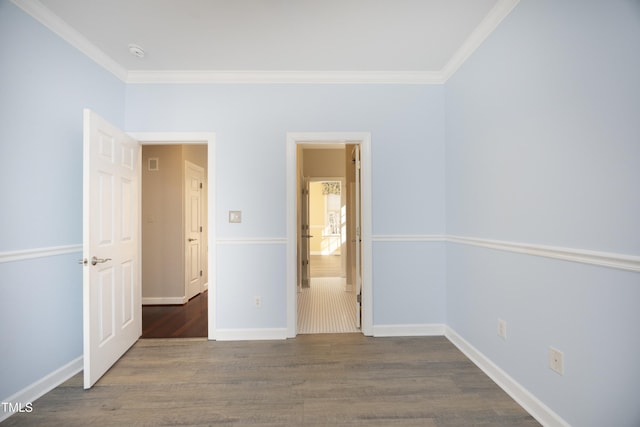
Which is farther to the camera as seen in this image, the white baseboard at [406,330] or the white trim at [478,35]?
the white baseboard at [406,330]

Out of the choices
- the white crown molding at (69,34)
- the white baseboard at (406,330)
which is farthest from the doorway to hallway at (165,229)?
the white baseboard at (406,330)

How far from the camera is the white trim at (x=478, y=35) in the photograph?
2.05m

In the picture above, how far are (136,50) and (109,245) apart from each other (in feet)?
5.43

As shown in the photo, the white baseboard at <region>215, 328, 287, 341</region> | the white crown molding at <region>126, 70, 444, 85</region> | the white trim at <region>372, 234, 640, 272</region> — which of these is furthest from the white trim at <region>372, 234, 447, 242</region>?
the white crown molding at <region>126, 70, 444, 85</region>

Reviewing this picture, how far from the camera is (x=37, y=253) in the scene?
82.0 inches

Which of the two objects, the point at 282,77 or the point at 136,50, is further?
the point at 282,77

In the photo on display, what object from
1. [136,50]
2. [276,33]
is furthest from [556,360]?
[136,50]

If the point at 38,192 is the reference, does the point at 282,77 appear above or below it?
above

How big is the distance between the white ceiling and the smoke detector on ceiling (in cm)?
3

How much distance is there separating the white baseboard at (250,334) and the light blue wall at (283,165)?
6 cm

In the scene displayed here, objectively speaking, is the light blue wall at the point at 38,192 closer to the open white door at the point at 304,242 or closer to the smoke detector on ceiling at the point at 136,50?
the smoke detector on ceiling at the point at 136,50

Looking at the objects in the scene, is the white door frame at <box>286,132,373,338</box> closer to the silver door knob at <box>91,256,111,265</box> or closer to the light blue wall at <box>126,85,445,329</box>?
the light blue wall at <box>126,85,445,329</box>

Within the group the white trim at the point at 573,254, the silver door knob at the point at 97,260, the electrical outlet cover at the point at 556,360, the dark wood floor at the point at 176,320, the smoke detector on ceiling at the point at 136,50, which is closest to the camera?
the white trim at the point at 573,254

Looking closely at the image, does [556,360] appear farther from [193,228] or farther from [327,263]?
[327,263]
